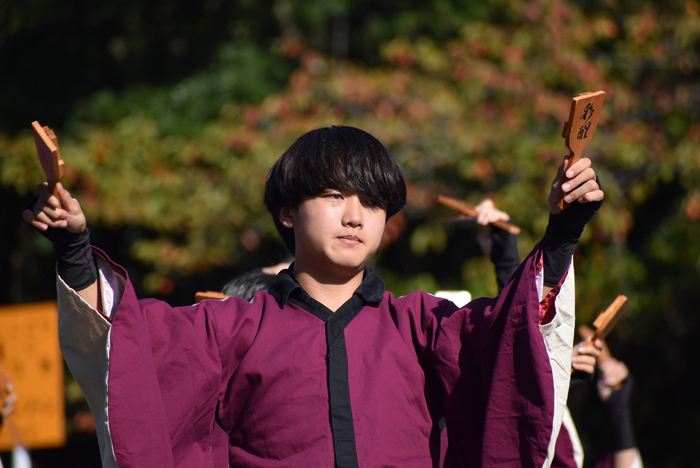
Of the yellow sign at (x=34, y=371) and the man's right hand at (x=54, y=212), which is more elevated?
the man's right hand at (x=54, y=212)

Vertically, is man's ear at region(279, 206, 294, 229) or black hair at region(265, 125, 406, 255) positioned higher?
black hair at region(265, 125, 406, 255)

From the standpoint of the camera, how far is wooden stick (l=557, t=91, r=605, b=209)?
1225 millimetres

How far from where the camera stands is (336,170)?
1.44 meters

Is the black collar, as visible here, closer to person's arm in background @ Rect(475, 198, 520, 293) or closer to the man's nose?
the man's nose

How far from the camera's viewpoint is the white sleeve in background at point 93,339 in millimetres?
1259

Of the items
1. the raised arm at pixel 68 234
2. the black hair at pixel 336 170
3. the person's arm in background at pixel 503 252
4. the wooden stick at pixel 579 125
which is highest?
the wooden stick at pixel 579 125

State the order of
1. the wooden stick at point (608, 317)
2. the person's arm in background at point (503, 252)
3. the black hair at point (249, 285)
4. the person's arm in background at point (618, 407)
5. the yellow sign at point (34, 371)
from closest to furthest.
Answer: the wooden stick at point (608, 317) < the black hair at point (249, 285) < the person's arm in background at point (503, 252) < the person's arm in background at point (618, 407) < the yellow sign at point (34, 371)

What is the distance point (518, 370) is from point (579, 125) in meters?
0.44

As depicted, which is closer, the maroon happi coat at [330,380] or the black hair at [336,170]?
the maroon happi coat at [330,380]

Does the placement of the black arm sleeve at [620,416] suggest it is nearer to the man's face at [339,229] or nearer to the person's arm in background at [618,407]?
the person's arm in background at [618,407]

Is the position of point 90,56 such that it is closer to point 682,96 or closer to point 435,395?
point 682,96

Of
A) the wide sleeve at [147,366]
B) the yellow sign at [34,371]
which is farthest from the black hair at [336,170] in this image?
the yellow sign at [34,371]

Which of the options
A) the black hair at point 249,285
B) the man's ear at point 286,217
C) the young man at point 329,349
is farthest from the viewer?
the black hair at point 249,285

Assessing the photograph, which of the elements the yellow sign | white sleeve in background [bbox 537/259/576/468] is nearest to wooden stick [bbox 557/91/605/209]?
white sleeve in background [bbox 537/259/576/468]
